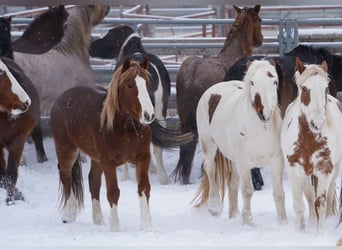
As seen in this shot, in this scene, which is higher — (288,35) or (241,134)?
(288,35)

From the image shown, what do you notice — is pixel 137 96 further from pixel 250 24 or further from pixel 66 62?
pixel 250 24

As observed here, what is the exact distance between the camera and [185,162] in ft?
16.6

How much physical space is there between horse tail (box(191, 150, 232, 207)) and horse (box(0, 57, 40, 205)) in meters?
1.06

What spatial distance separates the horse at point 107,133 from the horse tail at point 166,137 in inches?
8.2

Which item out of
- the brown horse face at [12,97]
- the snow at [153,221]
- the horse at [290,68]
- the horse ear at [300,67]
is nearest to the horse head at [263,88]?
the horse ear at [300,67]

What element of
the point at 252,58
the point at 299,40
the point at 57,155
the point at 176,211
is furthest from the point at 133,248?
the point at 299,40

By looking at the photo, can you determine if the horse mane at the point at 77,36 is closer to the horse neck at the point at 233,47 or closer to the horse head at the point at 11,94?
the horse head at the point at 11,94

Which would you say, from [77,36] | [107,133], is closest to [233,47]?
[77,36]

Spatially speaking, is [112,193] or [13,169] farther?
[13,169]

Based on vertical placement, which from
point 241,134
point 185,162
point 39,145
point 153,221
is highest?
point 241,134

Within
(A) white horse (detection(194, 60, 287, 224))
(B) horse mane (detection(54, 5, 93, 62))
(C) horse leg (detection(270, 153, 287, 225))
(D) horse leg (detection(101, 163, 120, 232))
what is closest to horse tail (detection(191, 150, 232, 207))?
(A) white horse (detection(194, 60, 287, 224))

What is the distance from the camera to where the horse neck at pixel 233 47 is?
524 cm

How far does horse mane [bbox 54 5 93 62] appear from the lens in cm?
521

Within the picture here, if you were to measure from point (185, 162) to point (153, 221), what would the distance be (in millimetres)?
473
